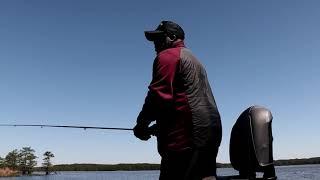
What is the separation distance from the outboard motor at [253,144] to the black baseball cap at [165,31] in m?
1.09

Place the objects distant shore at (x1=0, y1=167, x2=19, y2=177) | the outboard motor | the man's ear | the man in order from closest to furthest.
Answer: the man < the outboard motor < the man's ear < distant shore at (x1=0, y1=167, x2=19, y2=177)

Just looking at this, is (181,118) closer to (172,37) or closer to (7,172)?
(172,37)

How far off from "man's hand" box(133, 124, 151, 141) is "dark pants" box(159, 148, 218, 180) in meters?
0.31

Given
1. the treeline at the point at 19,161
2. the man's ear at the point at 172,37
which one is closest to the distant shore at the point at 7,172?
the treeline at the point at 19,161

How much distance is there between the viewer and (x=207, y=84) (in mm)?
4379

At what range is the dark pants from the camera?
4.03m

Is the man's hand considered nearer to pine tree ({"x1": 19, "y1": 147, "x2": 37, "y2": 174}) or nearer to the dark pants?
the dark pants

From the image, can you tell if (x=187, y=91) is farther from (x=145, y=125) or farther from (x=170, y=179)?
(x=170, y=179)

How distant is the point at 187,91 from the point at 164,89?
216 mm

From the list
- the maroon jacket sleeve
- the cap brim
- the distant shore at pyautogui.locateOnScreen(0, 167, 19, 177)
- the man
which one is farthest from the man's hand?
the distant shore at pyautogui.locateOnScreen(0, 167, 19, 177)

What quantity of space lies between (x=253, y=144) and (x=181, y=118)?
2.71ft

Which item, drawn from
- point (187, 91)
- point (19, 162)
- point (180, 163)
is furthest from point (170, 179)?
point (19, 162)

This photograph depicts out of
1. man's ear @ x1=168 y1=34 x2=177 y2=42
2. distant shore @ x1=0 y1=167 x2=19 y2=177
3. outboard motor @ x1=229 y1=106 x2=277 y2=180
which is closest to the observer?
outboard motor @ x1=229 y1=106 x2=277 y2=180

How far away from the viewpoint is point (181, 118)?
159 inches
